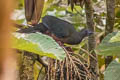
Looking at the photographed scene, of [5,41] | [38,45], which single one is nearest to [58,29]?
[38,45]

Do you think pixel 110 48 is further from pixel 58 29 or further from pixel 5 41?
pixel 5 41

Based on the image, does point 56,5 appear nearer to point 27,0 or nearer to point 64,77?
point 27,0

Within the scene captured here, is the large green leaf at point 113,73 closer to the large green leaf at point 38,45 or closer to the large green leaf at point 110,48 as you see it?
the large green leaf at point 110,48

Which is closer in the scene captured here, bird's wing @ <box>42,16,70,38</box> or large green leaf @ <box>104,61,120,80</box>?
large green leaf @ <box>104,61,120,80</box>

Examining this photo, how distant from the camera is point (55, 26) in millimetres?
968

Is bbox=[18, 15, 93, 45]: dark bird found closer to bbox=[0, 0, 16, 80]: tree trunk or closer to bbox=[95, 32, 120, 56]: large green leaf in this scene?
bbox=[95, 32, 120, 56]: large green leaf

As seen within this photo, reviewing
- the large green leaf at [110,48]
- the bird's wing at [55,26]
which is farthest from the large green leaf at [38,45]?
the bird's wing at [55,26]

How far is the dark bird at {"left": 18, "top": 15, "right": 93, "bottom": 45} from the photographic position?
90 cm

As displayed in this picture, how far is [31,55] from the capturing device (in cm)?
88

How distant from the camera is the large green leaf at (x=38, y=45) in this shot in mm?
525

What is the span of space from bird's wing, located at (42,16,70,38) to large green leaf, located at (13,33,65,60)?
32cm

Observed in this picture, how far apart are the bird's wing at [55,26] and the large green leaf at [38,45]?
1.04 feet

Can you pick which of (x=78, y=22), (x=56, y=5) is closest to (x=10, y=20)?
(x=78, y=22)

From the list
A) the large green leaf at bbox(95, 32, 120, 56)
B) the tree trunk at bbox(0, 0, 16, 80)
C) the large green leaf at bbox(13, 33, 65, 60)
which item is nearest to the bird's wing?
the large green leaf at bbox(95, 32, 120, 56)
